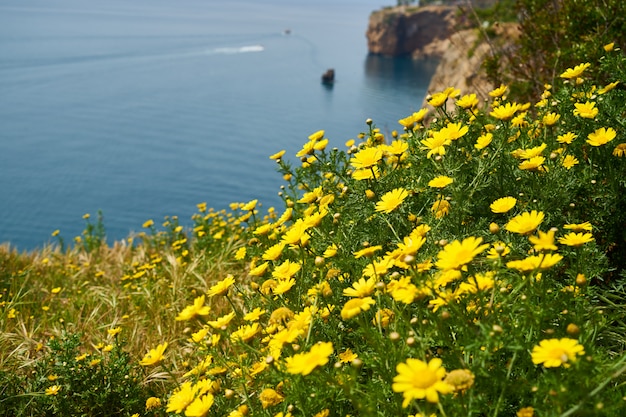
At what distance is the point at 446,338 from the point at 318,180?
1625 mm

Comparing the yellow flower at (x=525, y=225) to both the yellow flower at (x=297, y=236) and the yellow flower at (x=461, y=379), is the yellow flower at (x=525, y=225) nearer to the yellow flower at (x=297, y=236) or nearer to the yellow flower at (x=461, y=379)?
the yellow flower at (x=461, y=379)

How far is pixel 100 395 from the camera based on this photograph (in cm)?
260

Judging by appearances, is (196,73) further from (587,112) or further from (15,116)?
(587,112)

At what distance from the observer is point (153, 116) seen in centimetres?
2453

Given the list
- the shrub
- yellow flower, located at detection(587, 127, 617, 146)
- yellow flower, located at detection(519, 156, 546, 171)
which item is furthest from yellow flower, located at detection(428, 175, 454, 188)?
yellow flower, located at detection(587, 127, 617, 146)

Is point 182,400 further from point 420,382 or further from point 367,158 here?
point 367,158

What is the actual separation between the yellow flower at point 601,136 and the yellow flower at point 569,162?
0.10 m

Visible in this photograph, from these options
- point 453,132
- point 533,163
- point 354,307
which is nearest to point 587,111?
point 533,163

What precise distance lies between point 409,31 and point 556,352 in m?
55.0

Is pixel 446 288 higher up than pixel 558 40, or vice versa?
pixel 558 40

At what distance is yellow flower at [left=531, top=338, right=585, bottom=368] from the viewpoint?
125 cm

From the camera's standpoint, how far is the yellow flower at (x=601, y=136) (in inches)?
83.8

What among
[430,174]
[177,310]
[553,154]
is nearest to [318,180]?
[430,174]

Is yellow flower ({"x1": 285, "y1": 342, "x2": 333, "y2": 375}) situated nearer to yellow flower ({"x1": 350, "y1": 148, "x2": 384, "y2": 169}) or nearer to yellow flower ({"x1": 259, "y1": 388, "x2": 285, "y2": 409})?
yellow flower ({"x1": 259, "y1": 388, "x2": 285, "y2": 409})
